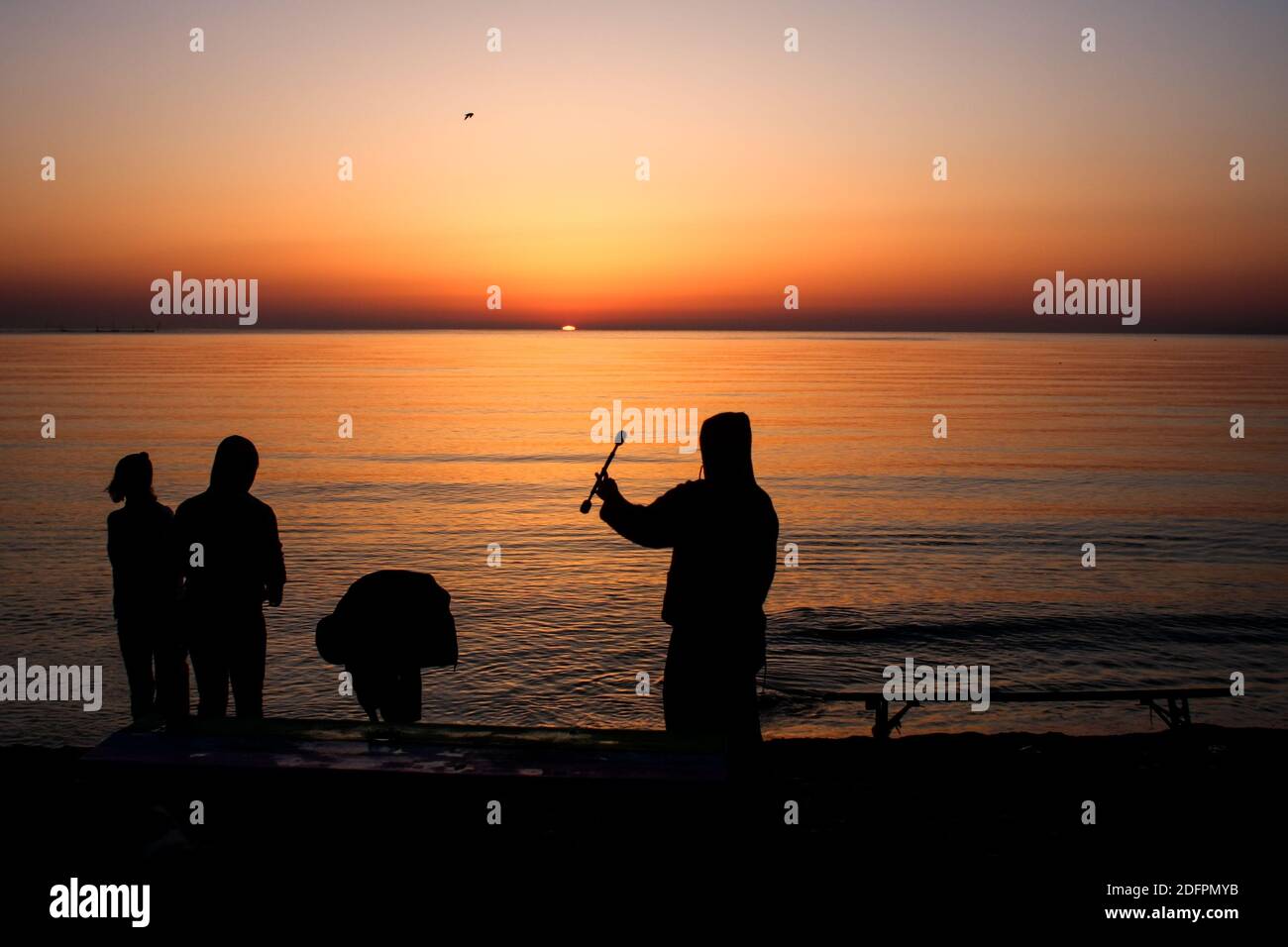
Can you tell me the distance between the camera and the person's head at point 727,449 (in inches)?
189

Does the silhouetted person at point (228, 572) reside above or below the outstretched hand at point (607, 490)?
below

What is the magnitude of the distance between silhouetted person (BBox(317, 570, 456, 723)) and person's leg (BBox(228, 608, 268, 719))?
0.81 metres

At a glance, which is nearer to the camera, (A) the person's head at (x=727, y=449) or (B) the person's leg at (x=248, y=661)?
(A) the person's head at (x=727, y=449)

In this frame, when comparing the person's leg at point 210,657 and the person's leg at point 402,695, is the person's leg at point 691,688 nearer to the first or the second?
the person's leg at point 402,695

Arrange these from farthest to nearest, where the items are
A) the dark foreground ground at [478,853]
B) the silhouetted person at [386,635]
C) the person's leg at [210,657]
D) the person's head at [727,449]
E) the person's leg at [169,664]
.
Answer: the person's leg at [169,664] → the person's leg at [210,657] → the silhouetted person at [386,635] → the person's head at [727,449] → the dark foreground ground at [478,853]

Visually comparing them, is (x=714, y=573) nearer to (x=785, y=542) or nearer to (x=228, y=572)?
(x=228, y=572)

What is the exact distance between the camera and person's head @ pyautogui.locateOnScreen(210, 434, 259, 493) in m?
6.12

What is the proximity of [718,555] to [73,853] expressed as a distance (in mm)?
3329

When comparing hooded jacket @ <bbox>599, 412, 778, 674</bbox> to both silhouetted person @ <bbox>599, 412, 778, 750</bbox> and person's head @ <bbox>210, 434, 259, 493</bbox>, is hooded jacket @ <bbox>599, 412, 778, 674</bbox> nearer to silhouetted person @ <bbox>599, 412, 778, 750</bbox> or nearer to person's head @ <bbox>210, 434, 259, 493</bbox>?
silhouetted person @ <bbox>599, 412, 778, 750</bbox>

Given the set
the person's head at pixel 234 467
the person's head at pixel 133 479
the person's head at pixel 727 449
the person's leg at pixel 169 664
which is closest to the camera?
the person's head at pixel 727 449

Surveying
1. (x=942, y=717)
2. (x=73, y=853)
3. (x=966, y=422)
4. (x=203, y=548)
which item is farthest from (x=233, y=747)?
(x=966, y=422)

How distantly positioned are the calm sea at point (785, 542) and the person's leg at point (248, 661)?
4687mm

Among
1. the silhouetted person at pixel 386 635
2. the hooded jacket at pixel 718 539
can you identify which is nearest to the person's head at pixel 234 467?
the silhouetted person at pixel 386 635

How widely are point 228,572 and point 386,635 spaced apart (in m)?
1.23
